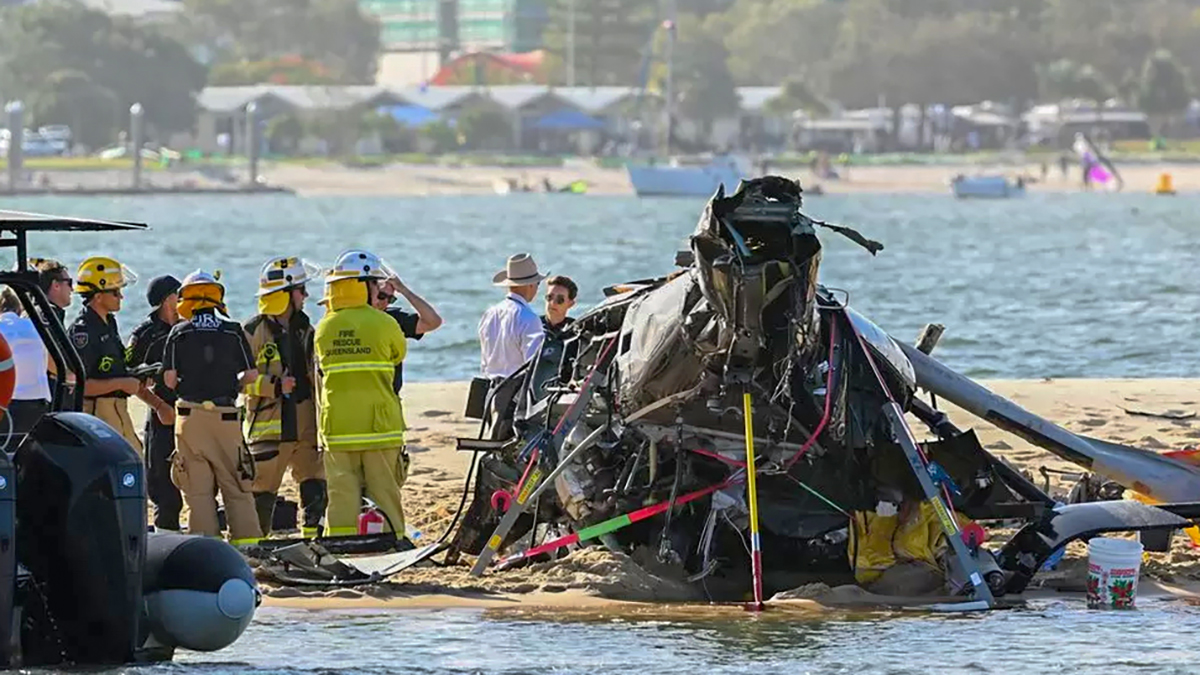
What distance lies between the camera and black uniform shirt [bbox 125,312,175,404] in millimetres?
15609

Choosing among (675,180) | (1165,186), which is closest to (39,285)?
(675,180)

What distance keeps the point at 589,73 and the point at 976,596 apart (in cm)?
18065

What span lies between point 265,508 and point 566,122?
15458 cm

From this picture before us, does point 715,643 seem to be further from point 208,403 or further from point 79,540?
point 208,403

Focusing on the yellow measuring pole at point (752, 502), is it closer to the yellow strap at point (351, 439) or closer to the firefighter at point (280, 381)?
the yellow strap at point (351, 439)

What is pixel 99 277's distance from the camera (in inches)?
605

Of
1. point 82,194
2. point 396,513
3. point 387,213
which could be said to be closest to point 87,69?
point 82,194

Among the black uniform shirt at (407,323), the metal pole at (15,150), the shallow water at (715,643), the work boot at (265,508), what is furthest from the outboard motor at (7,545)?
the metal pole at (15,150)

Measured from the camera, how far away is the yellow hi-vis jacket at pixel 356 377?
15.0 m

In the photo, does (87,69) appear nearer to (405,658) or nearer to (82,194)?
(82,194)

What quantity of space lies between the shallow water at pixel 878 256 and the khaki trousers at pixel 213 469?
19.0 m

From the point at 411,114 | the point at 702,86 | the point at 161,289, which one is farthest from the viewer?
the point at 702,86

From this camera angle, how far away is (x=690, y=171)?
468ft

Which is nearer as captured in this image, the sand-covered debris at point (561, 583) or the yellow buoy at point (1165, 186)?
the sand-covered debris at point (561, 583)
